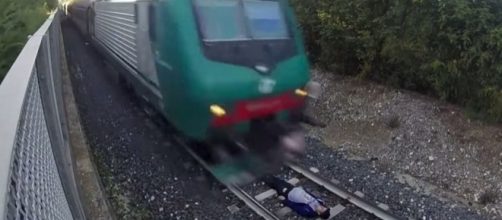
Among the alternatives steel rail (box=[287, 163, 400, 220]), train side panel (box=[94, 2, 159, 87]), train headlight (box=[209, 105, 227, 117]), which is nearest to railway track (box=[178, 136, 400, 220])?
steel rail (box=[287, 163, 400, 220])

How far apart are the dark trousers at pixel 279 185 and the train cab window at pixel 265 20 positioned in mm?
1848

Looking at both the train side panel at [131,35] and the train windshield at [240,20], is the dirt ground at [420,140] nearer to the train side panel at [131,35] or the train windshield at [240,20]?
the train windshield at [240,20]

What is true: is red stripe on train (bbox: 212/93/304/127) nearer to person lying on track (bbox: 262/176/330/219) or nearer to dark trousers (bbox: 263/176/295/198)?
dark trousers (bbox: 263/176/295/198)

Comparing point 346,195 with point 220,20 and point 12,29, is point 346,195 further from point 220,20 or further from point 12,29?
point 12,29

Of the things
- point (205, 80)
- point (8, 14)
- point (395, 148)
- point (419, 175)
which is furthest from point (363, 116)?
point (8, 14)

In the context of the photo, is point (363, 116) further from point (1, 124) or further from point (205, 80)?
point (1, 124)

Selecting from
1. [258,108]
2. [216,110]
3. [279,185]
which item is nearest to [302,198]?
[279,185]

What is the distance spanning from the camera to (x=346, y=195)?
5.70 m

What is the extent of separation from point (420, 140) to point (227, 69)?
3.22 meters

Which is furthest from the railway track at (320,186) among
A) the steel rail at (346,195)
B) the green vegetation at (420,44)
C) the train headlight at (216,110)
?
the green vegetation at (420,44)

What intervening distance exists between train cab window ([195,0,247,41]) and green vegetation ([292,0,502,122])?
11.1 ft

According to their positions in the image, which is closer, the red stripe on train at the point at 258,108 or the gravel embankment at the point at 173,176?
the gravel embankment at the point at 173,176

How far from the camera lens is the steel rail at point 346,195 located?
526cm

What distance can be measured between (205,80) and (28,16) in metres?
5.40
